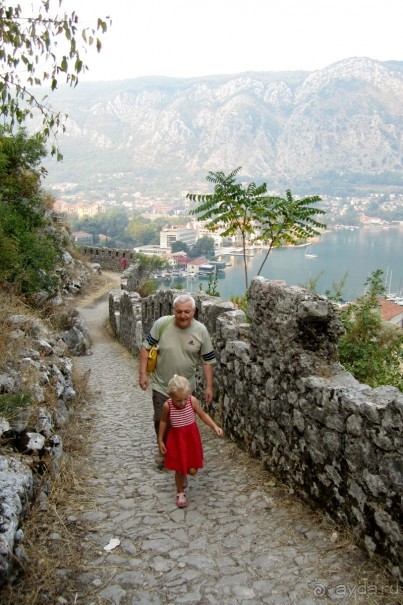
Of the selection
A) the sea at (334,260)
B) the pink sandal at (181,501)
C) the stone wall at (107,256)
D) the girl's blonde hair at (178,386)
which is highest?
the girl's blonde hair at (178,386)

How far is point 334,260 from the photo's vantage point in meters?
60.6

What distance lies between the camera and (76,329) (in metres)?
15.1

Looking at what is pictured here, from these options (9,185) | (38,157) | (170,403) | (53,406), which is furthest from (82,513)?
(38,157)

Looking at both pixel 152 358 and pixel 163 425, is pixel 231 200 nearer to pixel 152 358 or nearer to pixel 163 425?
pixel 152 358

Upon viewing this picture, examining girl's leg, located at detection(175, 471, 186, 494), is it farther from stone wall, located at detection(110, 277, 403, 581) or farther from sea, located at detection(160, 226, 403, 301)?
sea, located at detection(160, 226, 403, 301)

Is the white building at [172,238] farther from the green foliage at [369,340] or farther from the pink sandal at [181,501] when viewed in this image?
the pink sandal at [181,501]

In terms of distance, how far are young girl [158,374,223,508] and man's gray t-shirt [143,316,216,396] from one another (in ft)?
1.81

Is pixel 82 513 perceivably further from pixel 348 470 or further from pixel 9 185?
pixel 9 185

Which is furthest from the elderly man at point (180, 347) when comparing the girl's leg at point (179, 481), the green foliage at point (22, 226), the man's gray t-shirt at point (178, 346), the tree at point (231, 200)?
the tree at point (231, 200)

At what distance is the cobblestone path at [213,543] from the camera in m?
3.56

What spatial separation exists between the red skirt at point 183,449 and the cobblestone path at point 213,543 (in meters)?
0.41

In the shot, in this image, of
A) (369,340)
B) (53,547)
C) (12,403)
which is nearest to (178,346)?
(12,403)

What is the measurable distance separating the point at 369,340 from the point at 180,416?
4359mm

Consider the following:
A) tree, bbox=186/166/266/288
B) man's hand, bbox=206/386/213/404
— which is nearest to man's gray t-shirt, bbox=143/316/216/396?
man's hand, bbox=206/386/213/404
